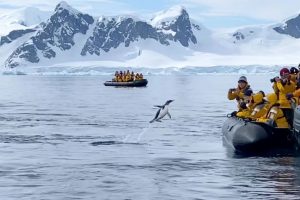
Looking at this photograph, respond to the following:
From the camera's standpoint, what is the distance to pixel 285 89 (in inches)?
794

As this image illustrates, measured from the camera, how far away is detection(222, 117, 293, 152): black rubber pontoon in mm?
19859

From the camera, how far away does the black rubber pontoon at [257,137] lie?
19859 mm

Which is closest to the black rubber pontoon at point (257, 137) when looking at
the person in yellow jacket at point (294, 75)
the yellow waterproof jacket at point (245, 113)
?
the yellow waterproof jacket at point (245, 113)

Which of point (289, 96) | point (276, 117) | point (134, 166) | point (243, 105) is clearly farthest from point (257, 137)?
point (134, 166)

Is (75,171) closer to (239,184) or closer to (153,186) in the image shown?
(153,186)

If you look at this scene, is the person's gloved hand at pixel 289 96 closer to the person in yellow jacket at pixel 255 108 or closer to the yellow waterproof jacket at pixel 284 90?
the yellow waterproof jacket at pixel 284 90

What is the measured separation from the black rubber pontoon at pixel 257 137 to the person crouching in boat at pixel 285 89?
48 cm

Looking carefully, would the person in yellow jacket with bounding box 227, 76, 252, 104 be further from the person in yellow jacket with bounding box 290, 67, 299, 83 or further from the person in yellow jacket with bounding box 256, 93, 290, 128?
the person in yellow jacket with bounding box 256, 93, 290, 128

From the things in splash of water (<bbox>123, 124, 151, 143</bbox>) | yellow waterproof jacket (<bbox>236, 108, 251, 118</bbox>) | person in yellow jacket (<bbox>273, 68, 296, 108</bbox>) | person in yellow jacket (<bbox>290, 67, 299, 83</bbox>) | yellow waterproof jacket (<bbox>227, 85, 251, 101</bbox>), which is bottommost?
splash of water (<bbox>123, 124, 151, 143</bbox>)

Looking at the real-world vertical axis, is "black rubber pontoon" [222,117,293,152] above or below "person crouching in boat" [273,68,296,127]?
below

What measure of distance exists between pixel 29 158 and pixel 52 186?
4.71 meters

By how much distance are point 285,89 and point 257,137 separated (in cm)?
161

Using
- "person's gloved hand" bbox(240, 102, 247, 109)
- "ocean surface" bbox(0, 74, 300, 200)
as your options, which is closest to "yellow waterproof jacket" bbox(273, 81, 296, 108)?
"ocean surface" bbox(0, 74, 300, 200)

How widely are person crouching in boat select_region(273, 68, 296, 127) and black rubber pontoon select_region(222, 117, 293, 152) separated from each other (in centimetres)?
48
